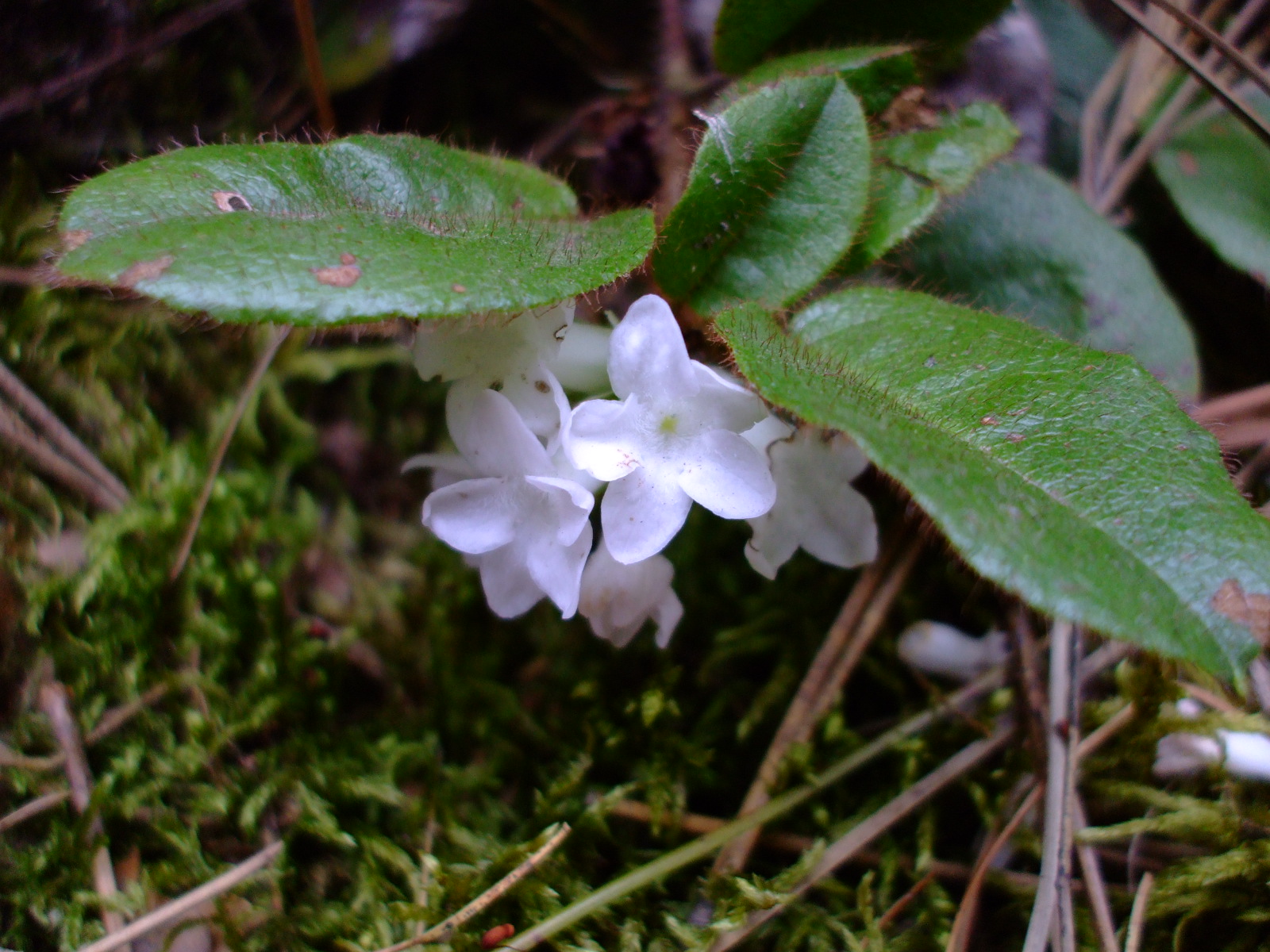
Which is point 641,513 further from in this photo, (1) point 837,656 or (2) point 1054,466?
(1) point 837,656

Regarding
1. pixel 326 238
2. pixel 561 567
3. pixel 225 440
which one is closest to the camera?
pixel 326 238

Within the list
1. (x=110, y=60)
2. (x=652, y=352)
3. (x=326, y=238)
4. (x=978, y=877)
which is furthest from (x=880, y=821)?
(x=110, y=60)

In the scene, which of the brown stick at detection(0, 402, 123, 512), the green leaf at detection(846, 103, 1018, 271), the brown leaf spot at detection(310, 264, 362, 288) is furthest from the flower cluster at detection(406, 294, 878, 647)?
the brown stick at detection(0, 402, 123, 512)

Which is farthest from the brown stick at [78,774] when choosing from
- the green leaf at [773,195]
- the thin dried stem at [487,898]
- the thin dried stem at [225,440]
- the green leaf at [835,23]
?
the green leaf at [835,23]

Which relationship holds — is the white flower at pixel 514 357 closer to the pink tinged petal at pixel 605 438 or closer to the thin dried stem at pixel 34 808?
Result: the pink tinged petal at pixel 605 438

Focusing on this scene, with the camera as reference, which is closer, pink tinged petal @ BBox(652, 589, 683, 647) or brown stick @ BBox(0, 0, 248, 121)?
pink tinged petal @ BBox(652, 589, 683, 647)

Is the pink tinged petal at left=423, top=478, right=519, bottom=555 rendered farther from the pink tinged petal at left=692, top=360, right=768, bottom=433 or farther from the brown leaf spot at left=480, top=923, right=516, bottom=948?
the brown leaf spot at left=480, top=923, right=516, bottom=948
